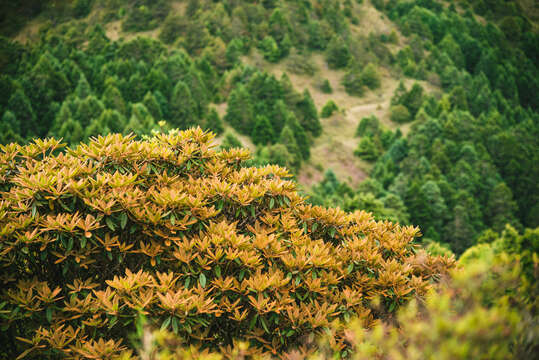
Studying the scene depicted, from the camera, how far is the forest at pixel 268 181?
3.47 metres

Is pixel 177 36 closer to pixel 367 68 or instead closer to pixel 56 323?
pixel 367 68

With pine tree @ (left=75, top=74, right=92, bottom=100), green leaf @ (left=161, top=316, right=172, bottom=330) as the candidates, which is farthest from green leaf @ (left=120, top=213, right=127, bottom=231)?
pine tree @ (left=75, top=74, right=92, bottom=100)

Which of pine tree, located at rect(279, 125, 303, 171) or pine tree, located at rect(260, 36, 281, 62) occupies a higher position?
pine tree, located at rect(260, 36, 281, 62)

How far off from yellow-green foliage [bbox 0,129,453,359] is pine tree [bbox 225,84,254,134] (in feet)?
127

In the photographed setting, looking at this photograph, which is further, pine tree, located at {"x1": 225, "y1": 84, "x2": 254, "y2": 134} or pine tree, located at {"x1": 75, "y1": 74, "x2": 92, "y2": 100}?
pine tree, located at {"x1": 225, "y1": 84, "x2": 254, "y2": 134}

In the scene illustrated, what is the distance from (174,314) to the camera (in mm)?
3432

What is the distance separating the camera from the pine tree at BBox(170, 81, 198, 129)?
39.4 metres

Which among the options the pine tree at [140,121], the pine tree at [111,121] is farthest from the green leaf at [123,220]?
the pine tree at [111,121]

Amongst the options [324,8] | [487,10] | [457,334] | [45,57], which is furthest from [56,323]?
[487,10]

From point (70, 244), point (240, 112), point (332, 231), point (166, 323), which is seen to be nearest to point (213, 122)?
point (240, 112)

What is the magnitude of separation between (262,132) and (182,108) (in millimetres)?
9060

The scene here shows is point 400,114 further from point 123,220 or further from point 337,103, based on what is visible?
point 123,220

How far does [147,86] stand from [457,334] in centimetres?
4380

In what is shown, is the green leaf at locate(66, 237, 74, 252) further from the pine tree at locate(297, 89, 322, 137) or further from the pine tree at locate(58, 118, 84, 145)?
the pine tree at locate(297, 89, 322, 137)
